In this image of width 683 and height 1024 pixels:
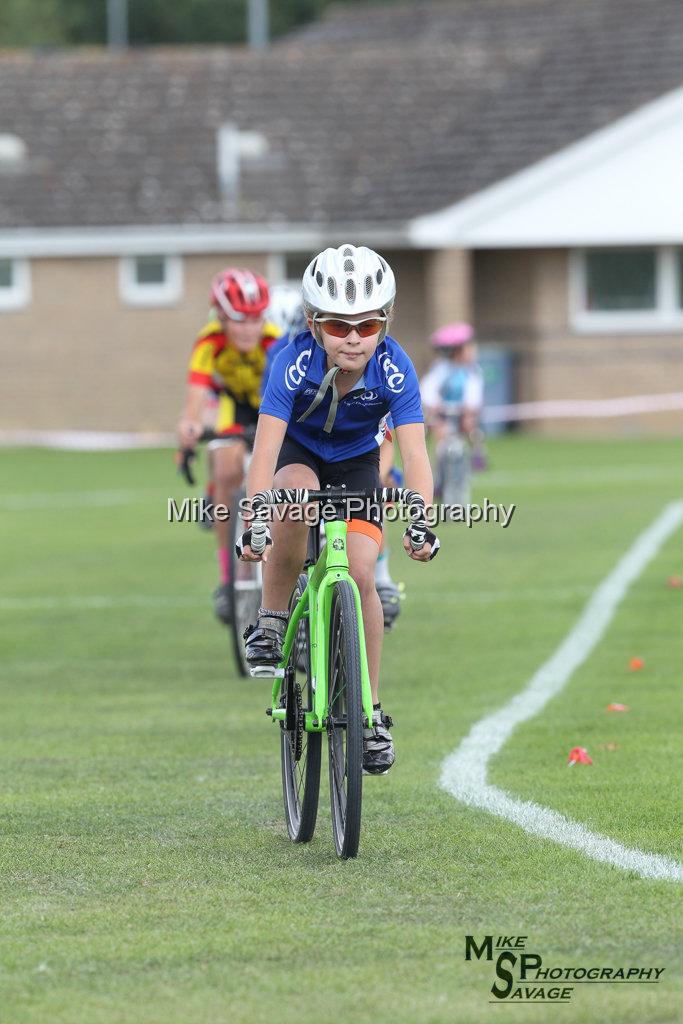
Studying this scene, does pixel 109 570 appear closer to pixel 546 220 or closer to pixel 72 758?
pixel 72 758

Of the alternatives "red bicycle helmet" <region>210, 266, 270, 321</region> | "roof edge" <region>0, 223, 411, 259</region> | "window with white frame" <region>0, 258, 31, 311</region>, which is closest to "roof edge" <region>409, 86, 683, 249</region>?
"roof edge" <region>0, 223, 411, 259</region>

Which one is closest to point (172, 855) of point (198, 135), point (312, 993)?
point (312, 993)

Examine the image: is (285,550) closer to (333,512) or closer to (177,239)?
(333,512)

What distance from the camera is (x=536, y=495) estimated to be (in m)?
23.5

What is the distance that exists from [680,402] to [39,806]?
29642mm

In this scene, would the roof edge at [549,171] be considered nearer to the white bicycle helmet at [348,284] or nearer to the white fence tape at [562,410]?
the white fence tape at [562,410]

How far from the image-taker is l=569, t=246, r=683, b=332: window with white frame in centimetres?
3712

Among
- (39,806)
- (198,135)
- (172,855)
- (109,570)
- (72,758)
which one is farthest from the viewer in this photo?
(198,135)

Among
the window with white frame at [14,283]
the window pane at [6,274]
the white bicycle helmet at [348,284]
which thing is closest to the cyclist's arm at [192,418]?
the white bicycle helmet at [348,284]

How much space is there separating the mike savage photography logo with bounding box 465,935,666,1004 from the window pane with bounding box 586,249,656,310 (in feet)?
107

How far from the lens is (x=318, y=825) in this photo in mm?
7516

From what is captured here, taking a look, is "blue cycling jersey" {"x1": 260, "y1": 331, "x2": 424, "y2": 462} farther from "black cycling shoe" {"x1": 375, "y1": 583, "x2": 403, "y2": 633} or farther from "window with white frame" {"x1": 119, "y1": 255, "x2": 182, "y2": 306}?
"window with white frame" {"x1": 119, "y1": 255, "x2": 182, "y2": 306}

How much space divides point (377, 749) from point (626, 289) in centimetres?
3142

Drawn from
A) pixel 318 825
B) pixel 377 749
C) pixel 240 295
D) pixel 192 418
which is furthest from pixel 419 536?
pixel 192 418
